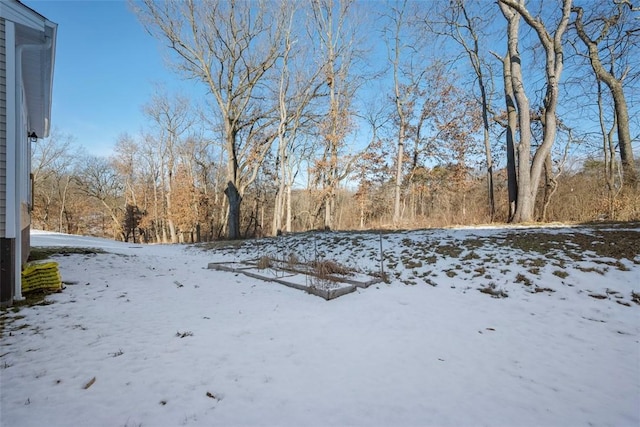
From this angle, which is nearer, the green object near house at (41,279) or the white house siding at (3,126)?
the white house siding at (3,126)

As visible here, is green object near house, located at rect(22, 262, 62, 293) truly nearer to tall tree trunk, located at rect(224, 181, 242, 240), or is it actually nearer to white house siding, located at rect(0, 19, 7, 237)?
white house siding, located at rect(0, 19, 7, 237)

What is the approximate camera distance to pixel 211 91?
49.8 feet

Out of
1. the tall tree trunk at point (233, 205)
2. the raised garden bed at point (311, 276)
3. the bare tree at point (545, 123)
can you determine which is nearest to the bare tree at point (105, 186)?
the tall tree trunk at point (233, 205)

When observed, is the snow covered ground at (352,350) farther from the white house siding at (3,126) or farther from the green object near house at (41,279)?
the white house siding at (3,126)

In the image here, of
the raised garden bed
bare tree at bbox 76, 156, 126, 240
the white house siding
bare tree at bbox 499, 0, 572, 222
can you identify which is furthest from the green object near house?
bare tree at bbox 76, 156, 126, 240

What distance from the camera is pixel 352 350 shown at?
2.97 m

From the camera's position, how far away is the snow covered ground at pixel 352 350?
2012 mm

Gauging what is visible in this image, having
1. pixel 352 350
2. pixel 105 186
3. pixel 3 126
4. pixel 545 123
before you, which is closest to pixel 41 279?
pixel 3 126

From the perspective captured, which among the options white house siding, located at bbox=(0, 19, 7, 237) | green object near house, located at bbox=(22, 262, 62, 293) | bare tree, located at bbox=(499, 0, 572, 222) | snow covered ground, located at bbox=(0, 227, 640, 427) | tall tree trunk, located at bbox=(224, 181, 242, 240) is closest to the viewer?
snow covered ground, located at bbox=(0, 227, 640, 427)

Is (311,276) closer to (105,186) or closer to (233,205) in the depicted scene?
(233,205)

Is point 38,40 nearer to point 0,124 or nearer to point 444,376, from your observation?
point 0,124

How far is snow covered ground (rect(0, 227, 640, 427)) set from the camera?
201 cm

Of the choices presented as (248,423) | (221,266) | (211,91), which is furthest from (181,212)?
(248,423)

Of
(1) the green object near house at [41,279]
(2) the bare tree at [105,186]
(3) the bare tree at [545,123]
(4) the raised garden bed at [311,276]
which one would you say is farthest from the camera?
(2) the bare tree at [105,186]
